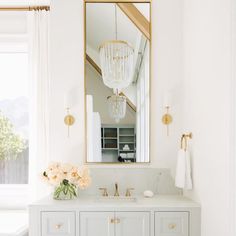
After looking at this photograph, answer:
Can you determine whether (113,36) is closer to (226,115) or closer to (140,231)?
(226,115)

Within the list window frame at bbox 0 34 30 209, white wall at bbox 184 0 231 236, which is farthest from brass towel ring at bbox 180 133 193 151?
window frame at bbox 0 34 30 209

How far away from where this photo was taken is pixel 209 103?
7.85 feet

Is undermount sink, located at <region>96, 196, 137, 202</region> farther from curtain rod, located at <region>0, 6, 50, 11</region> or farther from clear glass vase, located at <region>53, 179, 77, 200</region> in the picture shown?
curtain rod, located at <region>0, 6, 50, 11</region>

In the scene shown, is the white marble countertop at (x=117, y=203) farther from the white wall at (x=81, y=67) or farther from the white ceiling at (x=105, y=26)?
the white ceiling at (x=105, y=26)

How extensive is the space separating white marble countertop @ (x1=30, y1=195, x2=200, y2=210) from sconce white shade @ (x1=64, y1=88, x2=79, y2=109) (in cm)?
78

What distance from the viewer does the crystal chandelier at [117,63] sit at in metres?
3.12

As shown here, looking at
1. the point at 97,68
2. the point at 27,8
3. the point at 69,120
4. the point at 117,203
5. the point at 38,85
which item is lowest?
the point at 117,203

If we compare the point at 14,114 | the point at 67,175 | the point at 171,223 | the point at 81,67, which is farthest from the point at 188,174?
the point at 14,114

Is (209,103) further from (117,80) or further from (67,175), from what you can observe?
(67,175)

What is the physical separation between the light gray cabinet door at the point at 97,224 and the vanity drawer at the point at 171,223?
12.8 inches

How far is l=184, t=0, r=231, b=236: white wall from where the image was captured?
6.83 feet

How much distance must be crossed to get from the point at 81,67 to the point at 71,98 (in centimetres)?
28

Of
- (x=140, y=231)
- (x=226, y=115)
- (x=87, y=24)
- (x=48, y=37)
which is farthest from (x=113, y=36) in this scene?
(x=140, y=231)

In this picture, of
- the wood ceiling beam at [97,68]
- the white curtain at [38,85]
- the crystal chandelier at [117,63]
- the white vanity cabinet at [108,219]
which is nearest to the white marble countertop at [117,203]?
the white vanity cabinet at [108,219]
